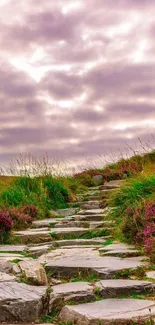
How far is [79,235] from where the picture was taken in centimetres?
870

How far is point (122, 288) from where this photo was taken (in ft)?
16.4

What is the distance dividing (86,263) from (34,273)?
2.72 ft

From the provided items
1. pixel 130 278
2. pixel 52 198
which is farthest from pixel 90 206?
pixel 130 278

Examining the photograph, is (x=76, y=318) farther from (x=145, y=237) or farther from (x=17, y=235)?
(x=17, y=235)

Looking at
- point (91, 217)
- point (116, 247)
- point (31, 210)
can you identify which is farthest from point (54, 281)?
point (31, 210)

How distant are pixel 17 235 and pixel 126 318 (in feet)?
15.9

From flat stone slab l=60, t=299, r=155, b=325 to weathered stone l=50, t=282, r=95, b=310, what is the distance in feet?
0.51

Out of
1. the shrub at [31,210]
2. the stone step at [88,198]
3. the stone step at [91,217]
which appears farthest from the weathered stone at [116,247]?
the stone step at [88,198]

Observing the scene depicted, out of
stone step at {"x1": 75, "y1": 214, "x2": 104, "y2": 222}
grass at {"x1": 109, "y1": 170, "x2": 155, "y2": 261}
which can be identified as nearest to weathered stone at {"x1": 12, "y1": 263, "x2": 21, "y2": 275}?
grass at {"x1": 109, "y1": 170, "x2": 155, "y2": 261}

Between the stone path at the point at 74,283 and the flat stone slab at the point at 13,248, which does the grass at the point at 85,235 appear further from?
the flat stone slab at the point at 13,248

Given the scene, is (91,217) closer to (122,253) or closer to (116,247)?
(116,247)

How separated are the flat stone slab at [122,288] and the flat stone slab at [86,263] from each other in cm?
43

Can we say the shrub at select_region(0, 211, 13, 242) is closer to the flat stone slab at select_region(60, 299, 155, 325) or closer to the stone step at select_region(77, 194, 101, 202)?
the flat stone slab at select_region(60, 299, 155, 325)

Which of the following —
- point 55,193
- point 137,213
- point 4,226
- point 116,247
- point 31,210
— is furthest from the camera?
point 55,193
